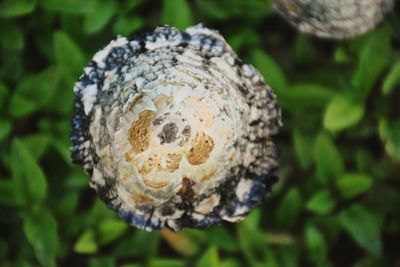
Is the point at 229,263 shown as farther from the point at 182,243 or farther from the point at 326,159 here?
the point at 326,159

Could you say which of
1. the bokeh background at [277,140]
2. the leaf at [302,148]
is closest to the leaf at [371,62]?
the bokeh background at [277,140]

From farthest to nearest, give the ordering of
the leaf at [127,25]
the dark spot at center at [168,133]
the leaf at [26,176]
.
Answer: the leaf at [127,25]
the leaf at [26,176]
the dark spot at center at [168,133]

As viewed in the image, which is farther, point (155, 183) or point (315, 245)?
point (315, 245)

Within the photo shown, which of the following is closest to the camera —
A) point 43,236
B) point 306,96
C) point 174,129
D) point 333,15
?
point 174,129

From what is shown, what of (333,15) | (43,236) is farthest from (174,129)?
(43,236)

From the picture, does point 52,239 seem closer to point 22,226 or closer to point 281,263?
point 22,226

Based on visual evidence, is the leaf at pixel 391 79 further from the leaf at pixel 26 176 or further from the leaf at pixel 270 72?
the leaf at pixel 26 176
